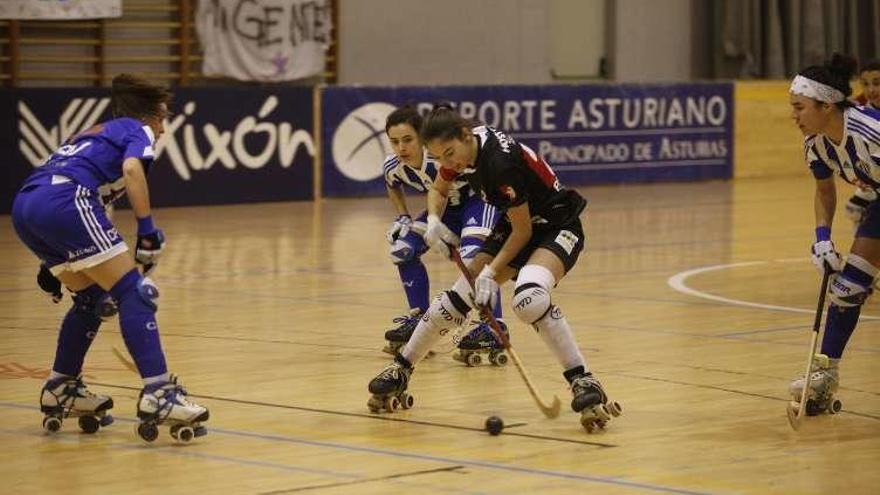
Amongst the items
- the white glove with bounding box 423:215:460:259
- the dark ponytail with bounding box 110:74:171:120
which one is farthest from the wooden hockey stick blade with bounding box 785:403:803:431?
the dark ponytail with bounding box 110:74:171:120

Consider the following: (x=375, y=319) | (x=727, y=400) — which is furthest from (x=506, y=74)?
(x=727, y=400)

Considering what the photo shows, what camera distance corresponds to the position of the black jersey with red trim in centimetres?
850

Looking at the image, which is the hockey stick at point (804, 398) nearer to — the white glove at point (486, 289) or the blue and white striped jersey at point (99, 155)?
the white glove at point (486, 289)

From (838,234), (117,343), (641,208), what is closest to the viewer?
(117,343)

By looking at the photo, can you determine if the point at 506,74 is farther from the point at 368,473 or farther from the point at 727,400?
the point at 368,473

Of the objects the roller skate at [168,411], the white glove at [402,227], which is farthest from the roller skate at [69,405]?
the white glove at [402,227]

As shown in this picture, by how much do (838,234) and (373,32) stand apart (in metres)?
8.30

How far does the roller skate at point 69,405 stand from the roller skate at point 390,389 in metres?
1.36

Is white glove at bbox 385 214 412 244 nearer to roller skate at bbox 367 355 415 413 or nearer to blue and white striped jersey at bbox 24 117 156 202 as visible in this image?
roller skate at bbox 367 355 415 413

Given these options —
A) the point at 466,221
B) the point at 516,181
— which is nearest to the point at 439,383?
the point at 466,221

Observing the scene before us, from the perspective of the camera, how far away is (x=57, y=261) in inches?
323

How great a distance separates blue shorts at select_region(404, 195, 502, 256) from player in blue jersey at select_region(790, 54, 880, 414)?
2291 millimetres

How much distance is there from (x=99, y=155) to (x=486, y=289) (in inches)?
78.0

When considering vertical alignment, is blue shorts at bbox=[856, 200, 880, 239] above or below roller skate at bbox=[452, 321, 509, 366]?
above
